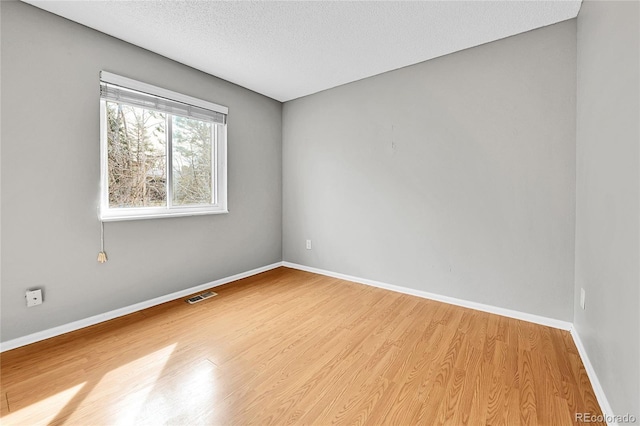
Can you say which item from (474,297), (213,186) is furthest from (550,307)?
(213,186)

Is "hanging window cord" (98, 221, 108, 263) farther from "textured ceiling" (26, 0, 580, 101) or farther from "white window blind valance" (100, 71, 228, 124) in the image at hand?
"textured ceiling" (26, 0, 580, 101)

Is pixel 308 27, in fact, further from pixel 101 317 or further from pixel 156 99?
pixel 101 317

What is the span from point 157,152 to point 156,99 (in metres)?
0.50

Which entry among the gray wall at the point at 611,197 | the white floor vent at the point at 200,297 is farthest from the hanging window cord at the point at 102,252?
the gray wall at the point at 611,197

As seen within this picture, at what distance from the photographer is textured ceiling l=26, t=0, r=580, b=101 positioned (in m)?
1.97

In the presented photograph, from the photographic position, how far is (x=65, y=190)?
6.93 feet

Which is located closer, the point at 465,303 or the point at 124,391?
the point at 124,391

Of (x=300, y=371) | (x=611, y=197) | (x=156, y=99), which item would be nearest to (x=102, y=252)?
(x=156, y=99)

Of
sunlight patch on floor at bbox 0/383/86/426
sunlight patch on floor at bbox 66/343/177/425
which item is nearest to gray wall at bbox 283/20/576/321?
sunlight patch on floor at bbox 66/343/177/425

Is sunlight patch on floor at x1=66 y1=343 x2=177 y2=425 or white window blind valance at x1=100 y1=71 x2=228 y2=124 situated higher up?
white window blind valance at x1=100 y1=71 x2=228 y2=124

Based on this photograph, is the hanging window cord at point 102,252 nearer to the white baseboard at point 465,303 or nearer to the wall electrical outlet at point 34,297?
the wall electrical outlet at point 34,297

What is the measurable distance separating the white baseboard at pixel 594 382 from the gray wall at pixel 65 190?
3.24 meters

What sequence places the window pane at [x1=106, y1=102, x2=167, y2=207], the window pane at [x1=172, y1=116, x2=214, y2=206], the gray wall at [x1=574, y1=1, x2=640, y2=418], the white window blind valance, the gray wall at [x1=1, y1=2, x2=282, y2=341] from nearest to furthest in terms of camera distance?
the gray wall at [x1=574, y1=1, x2=640, y2=418] < the gray wall at [x1=1, y1=2, x2=282, y2=341] < the white window blind valance < the window pane at [x1=106, y1=102, x2=167, y2=207] < the window pane at [x1=172, y1=116, x2=214, y2=206]

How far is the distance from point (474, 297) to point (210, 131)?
335 cm
